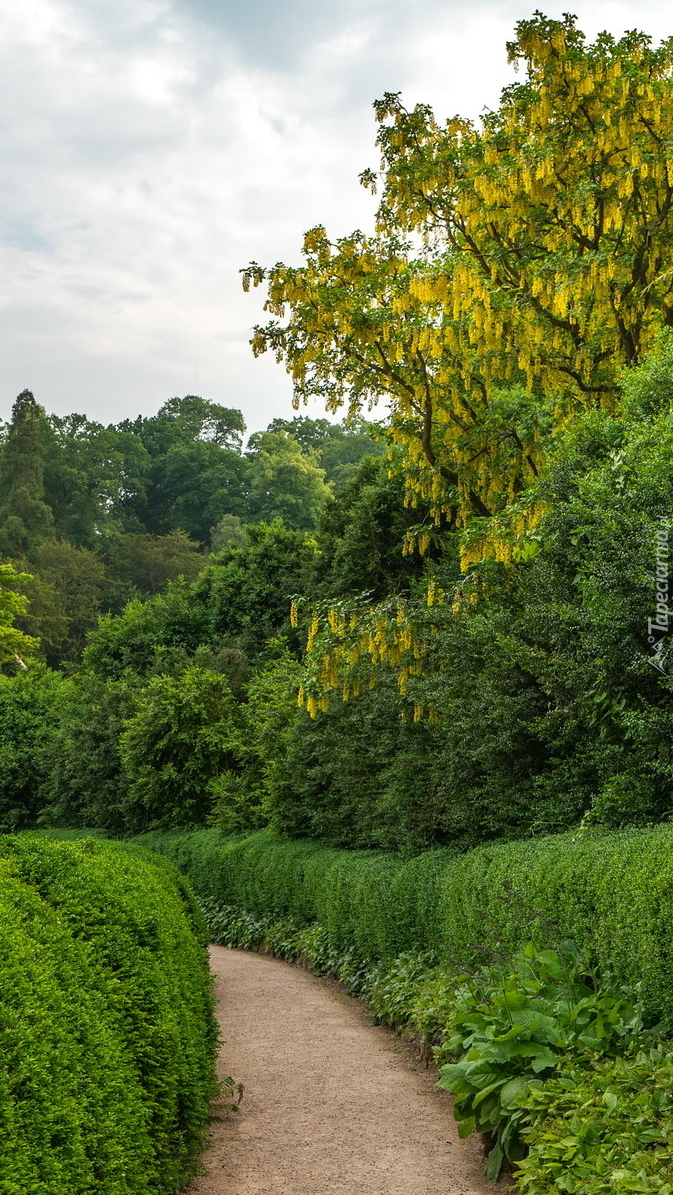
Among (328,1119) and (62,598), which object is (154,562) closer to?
(62,598)

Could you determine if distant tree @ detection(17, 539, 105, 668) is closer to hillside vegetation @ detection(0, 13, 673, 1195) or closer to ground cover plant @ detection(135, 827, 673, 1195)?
hillside vegetation @ detection(0, 13, 673, 1195)

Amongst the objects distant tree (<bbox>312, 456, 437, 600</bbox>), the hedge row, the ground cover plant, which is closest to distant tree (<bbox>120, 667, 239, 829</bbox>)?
A: distant tree (<bbox>312, 456, 437, 600</bbox>)

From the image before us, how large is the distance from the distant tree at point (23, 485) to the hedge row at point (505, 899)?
44.3 metres

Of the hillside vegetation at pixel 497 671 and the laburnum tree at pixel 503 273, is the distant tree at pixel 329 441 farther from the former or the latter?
the laburnum tree at pixel 503 273

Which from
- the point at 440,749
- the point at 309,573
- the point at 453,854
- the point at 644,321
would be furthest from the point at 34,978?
the point at 309,573

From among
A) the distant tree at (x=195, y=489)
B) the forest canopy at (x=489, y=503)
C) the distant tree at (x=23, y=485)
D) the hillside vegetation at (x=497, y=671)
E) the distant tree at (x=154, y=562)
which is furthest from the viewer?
the distant tree at (x=195, y=489)

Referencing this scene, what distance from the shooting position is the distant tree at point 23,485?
54.9 meters

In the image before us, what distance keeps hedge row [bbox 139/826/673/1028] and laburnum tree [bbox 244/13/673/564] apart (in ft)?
11.1

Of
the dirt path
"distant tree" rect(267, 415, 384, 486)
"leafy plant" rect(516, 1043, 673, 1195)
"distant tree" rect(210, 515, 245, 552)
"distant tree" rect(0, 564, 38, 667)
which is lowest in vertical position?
the dirt path

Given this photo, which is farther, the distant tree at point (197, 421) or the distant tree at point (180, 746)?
the distant tree at point (197, 421)

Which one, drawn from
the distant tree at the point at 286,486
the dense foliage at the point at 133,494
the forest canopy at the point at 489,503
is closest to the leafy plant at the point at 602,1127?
the forest canopy at the point at 489,503

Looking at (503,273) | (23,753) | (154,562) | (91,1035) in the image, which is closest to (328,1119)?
(91,1035)

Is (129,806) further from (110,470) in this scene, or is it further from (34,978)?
(110,470)

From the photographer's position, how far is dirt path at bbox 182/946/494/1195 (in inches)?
208
